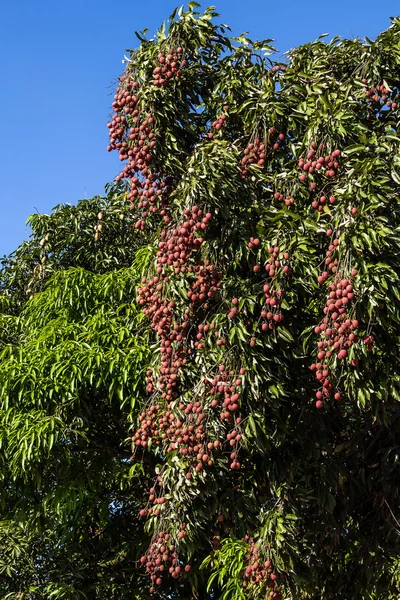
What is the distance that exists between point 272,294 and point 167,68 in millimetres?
1780

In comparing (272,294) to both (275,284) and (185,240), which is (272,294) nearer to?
(275,284)

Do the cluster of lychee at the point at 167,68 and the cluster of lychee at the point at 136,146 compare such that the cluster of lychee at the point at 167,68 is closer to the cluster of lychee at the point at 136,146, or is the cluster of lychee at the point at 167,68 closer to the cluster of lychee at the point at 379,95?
the cluster of lychee at the point at 136,146

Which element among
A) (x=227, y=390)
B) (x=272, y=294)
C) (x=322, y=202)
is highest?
(x=322, y=202)

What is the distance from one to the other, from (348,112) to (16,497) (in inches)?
178

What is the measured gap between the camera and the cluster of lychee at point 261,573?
6.07 meters

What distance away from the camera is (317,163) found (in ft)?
18.0

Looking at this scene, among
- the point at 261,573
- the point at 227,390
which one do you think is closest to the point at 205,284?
the point at 227,390

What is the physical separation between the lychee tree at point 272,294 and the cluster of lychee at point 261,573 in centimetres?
2

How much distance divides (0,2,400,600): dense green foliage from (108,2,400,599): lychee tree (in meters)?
0.02

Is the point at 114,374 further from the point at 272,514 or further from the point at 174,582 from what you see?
the point at 174,582

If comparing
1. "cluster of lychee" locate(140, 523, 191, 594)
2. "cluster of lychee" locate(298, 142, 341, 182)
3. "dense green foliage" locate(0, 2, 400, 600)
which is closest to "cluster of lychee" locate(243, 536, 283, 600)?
"dense green foliage" locate(0, 2, 400, 600)

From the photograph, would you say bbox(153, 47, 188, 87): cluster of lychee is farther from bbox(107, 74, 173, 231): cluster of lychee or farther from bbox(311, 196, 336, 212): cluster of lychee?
bbox(311, 196, 336, 212): cluster of lychee

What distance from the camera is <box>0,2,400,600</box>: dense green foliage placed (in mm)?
5383

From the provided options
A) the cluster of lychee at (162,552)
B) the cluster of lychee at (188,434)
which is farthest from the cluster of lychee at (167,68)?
the cluster of lychee at (162,552)
